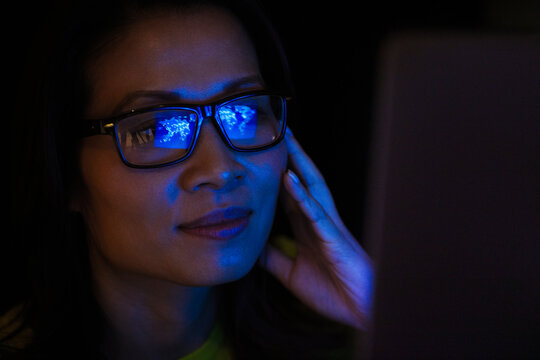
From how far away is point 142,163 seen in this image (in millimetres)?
1114

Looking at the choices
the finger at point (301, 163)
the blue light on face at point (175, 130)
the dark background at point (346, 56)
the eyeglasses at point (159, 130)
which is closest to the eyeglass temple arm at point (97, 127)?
the eyeglasses at point (159, 130)

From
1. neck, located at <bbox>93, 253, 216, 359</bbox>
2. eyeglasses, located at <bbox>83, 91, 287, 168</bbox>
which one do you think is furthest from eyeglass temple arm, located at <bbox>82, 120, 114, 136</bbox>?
neck, located at <bbox>93, 253, 216, 359</bbox>

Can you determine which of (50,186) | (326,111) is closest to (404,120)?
(50,186)

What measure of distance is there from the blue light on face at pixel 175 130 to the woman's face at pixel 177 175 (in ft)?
0.12

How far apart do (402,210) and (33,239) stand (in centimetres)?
120

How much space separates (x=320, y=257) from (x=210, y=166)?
0.59 meters

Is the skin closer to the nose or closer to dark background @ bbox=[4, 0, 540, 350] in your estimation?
the nose

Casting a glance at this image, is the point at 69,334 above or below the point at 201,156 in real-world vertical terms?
below

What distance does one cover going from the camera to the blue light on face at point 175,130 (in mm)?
1123

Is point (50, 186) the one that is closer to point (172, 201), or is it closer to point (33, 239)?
point (33, 239)

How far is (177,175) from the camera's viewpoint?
1.11 m

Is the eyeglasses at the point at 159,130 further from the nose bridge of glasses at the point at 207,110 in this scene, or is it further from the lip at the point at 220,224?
the lip at the point at 220,224

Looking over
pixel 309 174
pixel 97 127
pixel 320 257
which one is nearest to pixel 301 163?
pixel 309 174

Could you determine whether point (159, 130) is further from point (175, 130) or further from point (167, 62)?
point (167, 62)
